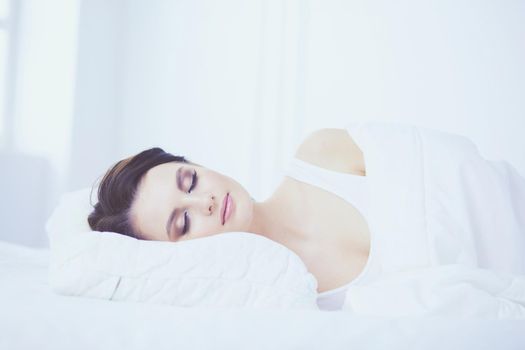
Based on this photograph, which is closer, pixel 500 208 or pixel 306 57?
pixel 500 208

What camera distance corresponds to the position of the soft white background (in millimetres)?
2094

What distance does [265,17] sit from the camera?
279 cm

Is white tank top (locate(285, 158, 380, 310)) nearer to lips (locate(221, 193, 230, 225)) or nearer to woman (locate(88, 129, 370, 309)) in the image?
woman (locate(88, 129, 370, 309))

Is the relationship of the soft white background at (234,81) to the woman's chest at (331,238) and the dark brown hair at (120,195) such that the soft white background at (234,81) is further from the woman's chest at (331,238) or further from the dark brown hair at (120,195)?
the dark brown hair at (120,195)

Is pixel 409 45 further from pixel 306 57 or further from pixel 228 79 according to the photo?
pixel 228 79

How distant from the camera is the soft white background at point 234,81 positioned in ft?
6.87

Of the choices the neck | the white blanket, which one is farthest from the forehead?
the white blanket

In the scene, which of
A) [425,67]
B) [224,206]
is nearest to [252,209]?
[224,206]

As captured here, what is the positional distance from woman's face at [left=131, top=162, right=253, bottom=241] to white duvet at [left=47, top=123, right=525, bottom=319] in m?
0.25

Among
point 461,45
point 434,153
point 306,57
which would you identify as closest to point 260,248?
point 434,153

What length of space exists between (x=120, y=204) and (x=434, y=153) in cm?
76

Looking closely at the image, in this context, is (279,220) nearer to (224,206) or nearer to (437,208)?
(224,206)

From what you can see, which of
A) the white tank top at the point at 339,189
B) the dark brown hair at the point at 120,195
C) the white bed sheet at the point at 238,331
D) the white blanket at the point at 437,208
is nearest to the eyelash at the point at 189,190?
the dark brown hair at the point at 120,195

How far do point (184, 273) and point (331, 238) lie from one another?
1.57ft
